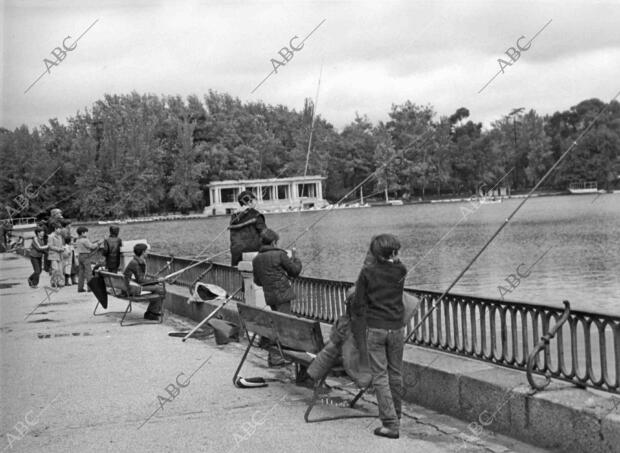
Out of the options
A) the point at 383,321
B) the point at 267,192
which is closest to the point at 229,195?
the point at 267,192

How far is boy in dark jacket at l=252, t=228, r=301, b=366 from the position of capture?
346 inches

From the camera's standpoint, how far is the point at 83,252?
61.2ft

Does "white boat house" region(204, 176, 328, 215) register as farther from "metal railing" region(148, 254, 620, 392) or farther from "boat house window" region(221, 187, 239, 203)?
"metal railing" region(148, 254, 620, 392)

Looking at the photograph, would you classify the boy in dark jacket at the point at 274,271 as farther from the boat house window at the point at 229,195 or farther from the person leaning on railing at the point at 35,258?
the boat house window at the point at 229,195

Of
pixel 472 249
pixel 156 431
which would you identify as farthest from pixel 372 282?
pixel 472 249

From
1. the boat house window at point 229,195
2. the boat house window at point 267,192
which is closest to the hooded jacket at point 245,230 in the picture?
the boat house window at point 267,192

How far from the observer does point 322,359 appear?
659 centimetres

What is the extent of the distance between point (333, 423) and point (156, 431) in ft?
4.43

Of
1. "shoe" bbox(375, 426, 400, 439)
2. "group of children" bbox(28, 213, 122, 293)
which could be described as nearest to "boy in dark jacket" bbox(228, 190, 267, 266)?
"shoe" bbox(375, 426, 400, 439)

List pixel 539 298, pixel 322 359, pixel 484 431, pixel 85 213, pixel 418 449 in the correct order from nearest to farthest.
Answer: pixel 418 449, pixel 484 431, pixel 322 359, pixel 539 298, pixel 85 213

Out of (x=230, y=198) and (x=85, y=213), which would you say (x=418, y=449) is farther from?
(x=230, y=198)

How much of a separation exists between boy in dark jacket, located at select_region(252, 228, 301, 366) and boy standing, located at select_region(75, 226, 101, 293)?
34.3ft

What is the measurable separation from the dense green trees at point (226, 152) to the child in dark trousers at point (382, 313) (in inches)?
3630

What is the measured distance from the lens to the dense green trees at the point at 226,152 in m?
105
